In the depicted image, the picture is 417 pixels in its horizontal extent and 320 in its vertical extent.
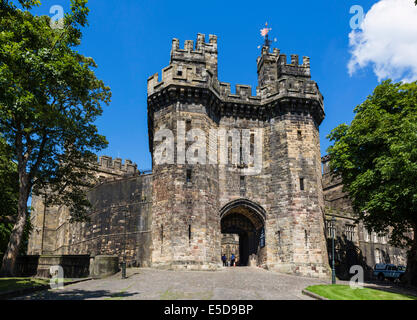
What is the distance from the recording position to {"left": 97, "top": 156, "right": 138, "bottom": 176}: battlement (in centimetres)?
4316

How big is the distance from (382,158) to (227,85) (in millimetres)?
12559

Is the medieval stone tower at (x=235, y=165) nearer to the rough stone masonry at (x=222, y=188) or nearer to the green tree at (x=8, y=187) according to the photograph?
the rough stone masonry at (x=222, y=188)

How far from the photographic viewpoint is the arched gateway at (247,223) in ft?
84.7

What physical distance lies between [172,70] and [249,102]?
6.43 metres

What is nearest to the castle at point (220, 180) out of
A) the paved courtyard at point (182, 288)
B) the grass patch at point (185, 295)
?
the paved courtyard at point (182, 288)

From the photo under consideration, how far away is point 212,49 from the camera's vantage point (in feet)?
93.5

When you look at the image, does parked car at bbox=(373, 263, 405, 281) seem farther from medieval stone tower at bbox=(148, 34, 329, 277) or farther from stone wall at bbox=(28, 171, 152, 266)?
stone wall at bbox=(28, 171, 152, 266)

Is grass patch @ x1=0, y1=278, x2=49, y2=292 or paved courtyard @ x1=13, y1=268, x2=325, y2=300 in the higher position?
grass patch @ x1=0, y1=278, x2=49, y2=292

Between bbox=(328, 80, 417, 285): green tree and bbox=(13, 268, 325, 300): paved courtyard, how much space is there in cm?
678

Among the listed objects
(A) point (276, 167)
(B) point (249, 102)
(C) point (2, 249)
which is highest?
(B) point (249, 102)

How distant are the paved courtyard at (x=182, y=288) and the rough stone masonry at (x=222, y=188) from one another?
3.17 meters

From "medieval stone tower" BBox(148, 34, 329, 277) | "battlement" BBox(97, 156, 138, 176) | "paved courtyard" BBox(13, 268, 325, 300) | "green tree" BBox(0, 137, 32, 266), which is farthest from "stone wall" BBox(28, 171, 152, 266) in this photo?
"battlement" BBox(97, 156, 138, 176)
